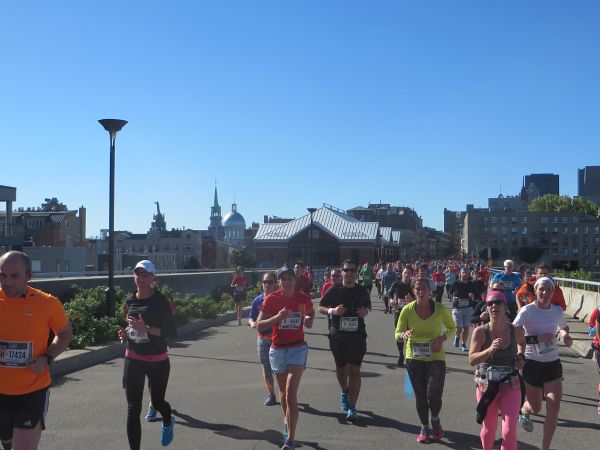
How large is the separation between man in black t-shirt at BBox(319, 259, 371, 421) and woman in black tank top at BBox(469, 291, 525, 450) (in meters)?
2.04

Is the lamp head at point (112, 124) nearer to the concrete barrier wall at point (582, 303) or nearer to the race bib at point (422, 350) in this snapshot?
the race bib at point (422, 350)

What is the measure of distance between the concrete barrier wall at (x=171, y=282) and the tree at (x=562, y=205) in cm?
12702

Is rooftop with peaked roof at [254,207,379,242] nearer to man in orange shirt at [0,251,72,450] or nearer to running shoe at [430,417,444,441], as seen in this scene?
running shoe at [430,417,444,441]

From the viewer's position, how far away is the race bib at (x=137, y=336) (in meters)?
6.65

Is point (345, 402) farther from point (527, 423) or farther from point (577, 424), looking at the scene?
point (577, 424)

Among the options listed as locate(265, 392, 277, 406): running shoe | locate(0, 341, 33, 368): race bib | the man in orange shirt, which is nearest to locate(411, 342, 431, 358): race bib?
locate(265, 392, 277, 406): running shoe

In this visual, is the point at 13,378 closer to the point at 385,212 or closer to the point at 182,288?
the point at 182,288

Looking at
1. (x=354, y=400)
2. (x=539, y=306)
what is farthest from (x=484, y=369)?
(x=354, y=400)

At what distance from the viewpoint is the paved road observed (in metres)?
7.30

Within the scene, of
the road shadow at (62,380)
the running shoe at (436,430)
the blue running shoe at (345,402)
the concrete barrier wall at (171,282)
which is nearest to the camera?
the running shoe at (436,430)

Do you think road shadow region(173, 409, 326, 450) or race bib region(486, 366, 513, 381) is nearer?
race bib region(486, 366, 513, 381)

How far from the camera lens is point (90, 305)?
51.4 ft

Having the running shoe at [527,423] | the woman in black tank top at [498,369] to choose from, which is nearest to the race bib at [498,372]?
the woman in black tank top at [498,369]

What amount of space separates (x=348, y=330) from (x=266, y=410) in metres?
1.47
